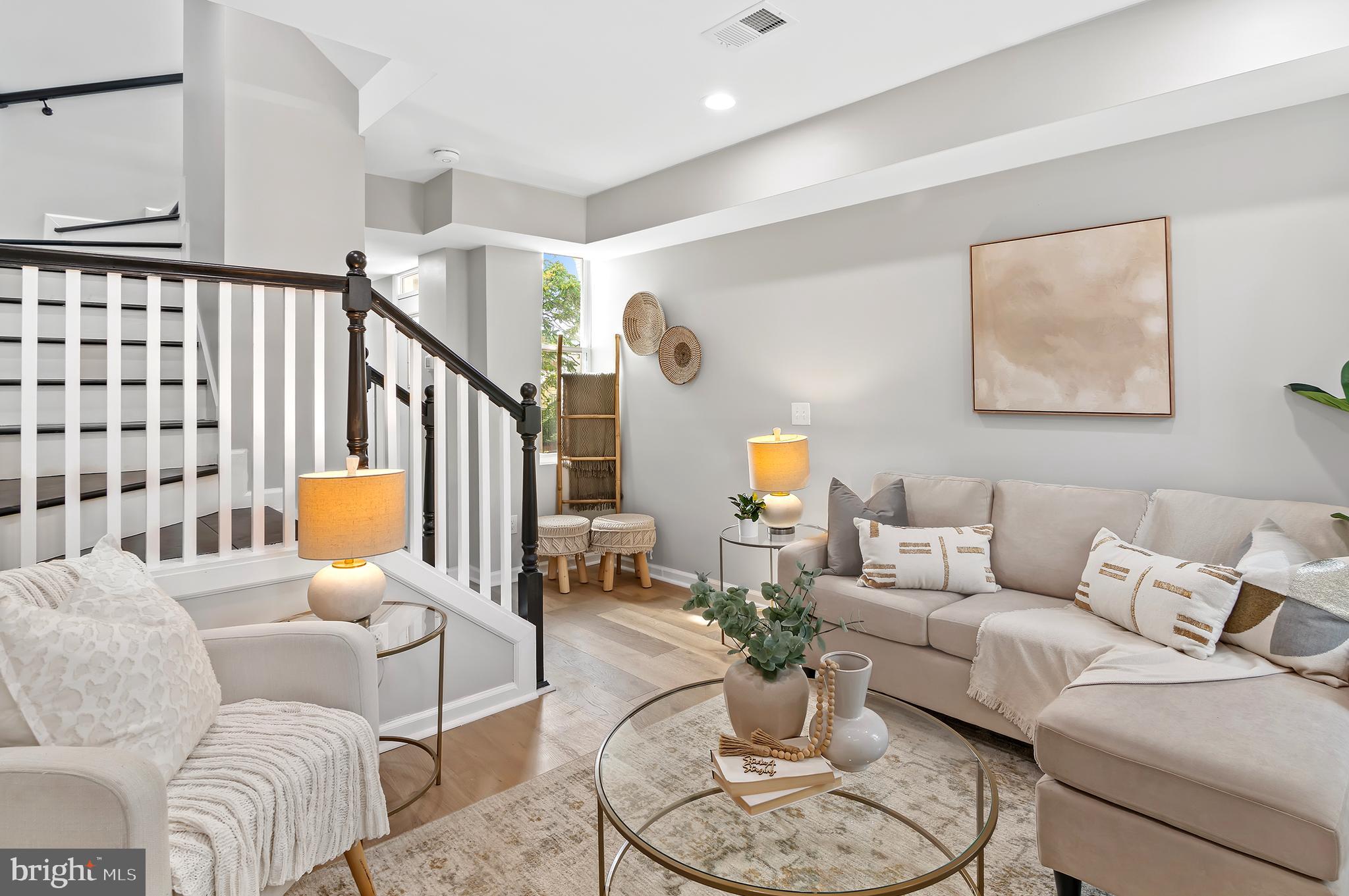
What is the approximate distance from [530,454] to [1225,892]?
2.47 meters

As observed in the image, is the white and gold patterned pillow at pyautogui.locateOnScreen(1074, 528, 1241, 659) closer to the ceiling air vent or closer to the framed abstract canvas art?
the framed abstract canvas art

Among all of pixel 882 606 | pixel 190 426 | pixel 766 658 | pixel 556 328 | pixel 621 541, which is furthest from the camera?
pixel 556 328

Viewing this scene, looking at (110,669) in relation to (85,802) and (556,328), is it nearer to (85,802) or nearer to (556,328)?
(85,802)

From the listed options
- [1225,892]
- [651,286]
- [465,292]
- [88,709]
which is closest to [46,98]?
[465,292]

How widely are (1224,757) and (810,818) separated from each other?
0.93 metres

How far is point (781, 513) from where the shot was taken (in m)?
3.66

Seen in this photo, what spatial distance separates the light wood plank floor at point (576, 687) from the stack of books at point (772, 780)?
3.77ft

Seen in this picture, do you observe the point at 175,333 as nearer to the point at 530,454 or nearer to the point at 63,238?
the point at 63,238

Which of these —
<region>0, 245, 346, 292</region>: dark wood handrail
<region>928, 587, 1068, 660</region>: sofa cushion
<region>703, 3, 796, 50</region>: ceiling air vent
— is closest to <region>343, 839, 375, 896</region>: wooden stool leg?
<region>0, 245, 346, 292</region>: dark wood handrail

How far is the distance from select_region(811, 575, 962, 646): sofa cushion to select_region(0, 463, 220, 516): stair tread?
227cm

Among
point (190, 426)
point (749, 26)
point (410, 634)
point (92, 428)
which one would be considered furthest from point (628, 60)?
point (92, 428)

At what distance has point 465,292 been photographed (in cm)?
479

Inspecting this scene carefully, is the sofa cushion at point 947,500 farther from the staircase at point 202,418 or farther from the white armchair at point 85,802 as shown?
the white armchair at point 85,802

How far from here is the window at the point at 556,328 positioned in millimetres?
5090
